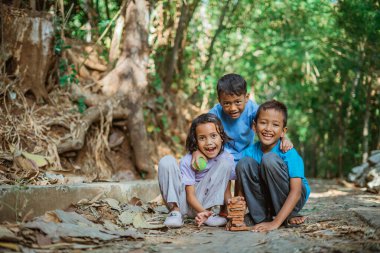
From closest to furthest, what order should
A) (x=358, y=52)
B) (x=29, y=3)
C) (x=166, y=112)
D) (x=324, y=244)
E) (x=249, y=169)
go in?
(x=324, y=244), (x=249, y=169), (x=29, y=3), (x=166, y=112), (x=358, y=52)

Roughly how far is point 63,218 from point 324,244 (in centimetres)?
157

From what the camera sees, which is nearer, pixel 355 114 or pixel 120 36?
pixel 120 36

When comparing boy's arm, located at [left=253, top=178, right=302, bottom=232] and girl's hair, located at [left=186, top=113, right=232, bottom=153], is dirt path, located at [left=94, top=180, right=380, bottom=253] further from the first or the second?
girl's hair, located at [left=186, top=113, right=232, bottom=153]

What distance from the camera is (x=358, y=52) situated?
8.12 m

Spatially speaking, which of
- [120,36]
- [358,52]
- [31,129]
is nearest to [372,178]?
[358,52]

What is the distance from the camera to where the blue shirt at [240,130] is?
3711mm

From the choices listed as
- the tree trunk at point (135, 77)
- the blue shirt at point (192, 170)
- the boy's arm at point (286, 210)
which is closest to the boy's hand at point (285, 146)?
the boy's arm at point (286, 210)

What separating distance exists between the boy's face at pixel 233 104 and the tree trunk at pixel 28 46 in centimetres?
228

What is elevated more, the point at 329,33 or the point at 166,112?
the point at 329,33

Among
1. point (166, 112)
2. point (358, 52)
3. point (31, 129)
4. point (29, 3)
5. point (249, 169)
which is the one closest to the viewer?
point (249, 169)

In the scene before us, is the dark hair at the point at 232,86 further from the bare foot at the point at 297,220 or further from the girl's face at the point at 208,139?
the bare foot at the point at 297,220

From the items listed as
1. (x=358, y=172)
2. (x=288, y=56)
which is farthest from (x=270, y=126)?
(x=288, y=56)

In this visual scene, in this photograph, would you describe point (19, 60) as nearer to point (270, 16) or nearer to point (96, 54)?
point (96, 54)

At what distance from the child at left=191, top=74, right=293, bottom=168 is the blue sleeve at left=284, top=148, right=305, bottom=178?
45 cm
